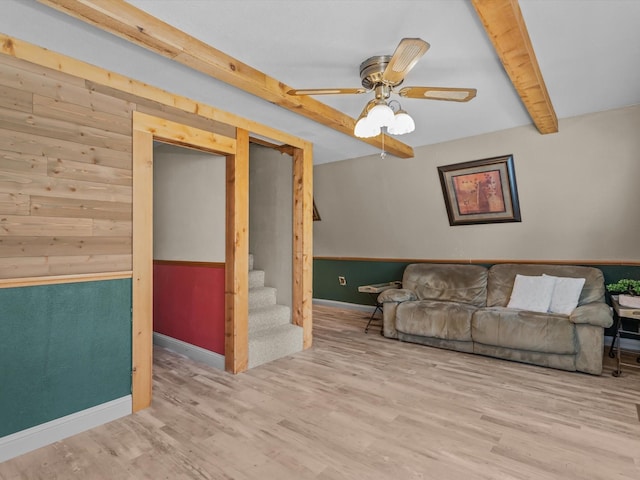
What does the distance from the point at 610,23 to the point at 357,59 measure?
1447 millimetres

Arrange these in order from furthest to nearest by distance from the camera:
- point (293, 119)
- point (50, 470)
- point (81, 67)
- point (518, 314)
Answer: point (518, 314) → point (293, 119) → point (81, 67) → point (50, 470)

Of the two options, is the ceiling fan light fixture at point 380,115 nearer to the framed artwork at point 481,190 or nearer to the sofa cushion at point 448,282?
the framed artwork at point 481,190

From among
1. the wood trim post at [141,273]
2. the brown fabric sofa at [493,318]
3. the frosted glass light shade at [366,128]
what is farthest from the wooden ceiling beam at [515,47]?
the wood trim post at [141,273]

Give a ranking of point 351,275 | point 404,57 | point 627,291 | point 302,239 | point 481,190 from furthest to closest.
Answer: point 351,275 < point 481,190 < point 302,239 < point 627,291 < point 404,57

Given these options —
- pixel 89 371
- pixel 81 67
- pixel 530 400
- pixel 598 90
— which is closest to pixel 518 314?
pixel 530 400

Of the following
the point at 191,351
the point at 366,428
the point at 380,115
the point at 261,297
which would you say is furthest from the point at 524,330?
the point at 191,351

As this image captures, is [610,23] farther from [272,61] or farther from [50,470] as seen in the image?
[50,470]

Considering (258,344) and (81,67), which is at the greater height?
(81,67)

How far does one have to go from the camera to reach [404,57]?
72.8 inches

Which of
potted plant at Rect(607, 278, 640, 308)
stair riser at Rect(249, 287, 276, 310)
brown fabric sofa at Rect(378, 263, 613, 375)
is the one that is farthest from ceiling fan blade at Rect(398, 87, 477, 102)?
stair riser at Rect(249, 287, 276, 310)

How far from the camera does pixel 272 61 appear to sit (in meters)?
2.41

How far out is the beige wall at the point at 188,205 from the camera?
356 cm

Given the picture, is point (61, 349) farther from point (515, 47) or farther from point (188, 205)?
point (515, 47)

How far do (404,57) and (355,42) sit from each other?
47 centimetres
